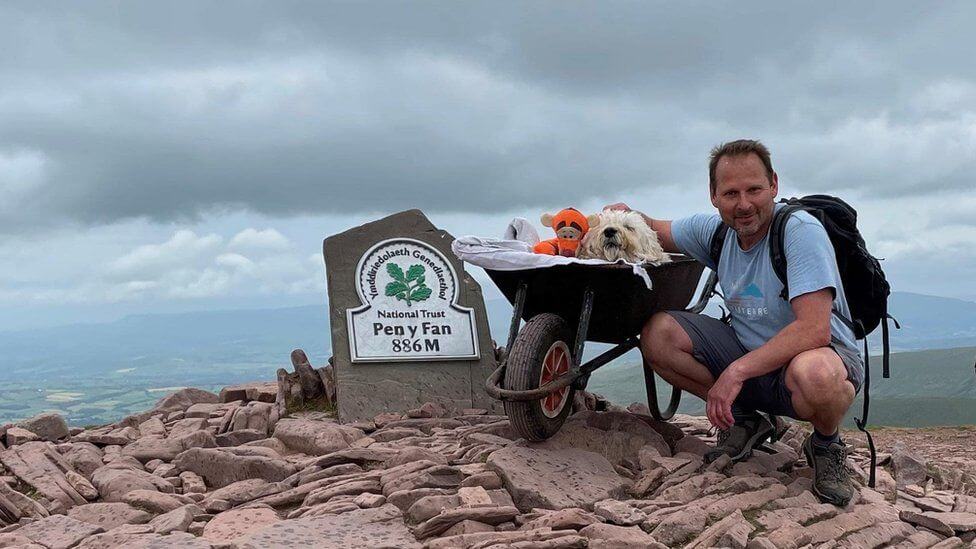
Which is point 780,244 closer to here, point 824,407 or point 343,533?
point 824,407

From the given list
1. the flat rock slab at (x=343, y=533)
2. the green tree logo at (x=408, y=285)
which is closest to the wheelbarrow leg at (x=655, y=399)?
the flat rock slab at (x=343, y=533)

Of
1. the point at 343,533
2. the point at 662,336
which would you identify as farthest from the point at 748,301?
the point at 343,533

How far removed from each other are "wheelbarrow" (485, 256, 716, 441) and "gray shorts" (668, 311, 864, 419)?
1.00ft

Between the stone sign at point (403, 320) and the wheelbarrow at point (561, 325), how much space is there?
6.35 feet

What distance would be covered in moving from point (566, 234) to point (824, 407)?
5.72 feet

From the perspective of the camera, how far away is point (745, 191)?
4500mm

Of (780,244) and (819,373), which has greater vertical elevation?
(780,244)

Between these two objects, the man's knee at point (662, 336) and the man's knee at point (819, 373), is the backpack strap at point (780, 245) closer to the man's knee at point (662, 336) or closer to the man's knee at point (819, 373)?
the man's knee at point (819, 373)

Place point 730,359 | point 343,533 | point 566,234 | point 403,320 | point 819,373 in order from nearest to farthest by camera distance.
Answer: point 343,533, point 819,373, point 730,359, point 566,234, point 403,320

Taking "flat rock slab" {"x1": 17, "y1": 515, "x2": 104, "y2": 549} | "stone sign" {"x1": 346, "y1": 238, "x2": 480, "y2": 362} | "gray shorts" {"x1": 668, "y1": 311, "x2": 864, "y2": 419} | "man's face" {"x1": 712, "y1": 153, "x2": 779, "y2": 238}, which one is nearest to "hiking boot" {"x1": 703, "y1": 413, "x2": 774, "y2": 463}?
"gray shorts" {"x1": 668, "y1": 311, "x2": 864, "y2": 419}

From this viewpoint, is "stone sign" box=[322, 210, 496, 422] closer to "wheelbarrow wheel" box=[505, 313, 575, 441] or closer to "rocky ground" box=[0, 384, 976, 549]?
"rocky ground" box=[0, 384, 976, 549]

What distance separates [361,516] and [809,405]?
7.68ft

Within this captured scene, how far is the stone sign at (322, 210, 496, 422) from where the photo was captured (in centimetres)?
712

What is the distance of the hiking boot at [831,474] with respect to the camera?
4676 millimetres
